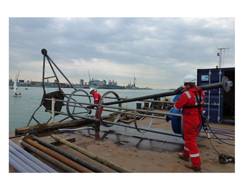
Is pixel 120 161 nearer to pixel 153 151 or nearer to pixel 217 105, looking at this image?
pixel 153 151

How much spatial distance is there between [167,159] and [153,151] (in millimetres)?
489

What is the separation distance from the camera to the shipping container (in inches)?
360

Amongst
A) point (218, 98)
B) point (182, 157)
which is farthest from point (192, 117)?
point (218, 98)

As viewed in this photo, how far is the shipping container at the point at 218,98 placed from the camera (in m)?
9.15

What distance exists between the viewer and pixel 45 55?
7246 millimetres

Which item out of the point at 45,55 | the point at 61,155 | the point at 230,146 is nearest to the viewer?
the point at 61,155

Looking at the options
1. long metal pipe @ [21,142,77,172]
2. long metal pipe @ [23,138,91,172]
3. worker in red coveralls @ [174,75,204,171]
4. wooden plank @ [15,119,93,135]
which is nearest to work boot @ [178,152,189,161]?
worker in red coveralls @ [174,75,204,171]

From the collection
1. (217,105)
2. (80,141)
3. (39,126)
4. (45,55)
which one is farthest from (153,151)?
(217,105)

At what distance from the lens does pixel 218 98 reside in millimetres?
9297

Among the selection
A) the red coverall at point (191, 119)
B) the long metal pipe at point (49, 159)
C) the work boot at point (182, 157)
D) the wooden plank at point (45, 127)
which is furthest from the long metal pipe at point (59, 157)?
the work boot at point (182, 157)

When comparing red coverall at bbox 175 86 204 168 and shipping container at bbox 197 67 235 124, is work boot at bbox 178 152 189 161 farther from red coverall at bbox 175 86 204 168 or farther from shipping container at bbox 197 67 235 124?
shipping container at bbox 197 67 235 124

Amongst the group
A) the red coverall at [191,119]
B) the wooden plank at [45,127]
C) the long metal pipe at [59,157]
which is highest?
the red coverall at [191,119]

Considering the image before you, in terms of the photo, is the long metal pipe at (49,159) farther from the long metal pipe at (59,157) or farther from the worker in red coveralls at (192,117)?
the worker in red coveralls at (192,117)

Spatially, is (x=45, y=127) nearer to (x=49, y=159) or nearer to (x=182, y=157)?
(x=49, y=159)
